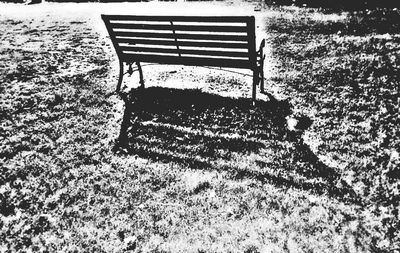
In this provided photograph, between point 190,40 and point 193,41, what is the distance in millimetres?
79

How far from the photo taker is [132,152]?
398 cm

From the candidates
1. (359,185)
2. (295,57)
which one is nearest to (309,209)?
(359,185)

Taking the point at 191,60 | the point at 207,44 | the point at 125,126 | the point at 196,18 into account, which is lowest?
the point at 125,126

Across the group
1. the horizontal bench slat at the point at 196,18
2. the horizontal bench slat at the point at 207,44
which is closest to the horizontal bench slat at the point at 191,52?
the horizontal bench slat at the point at 207,44

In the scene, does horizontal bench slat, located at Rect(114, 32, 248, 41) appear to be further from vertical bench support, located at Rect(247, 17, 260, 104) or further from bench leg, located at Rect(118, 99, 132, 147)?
bench leg, located at Rect(118, 99, 132, 147)

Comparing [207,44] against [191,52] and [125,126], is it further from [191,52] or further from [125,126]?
[125,126]

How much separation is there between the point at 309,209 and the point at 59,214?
8.18ft

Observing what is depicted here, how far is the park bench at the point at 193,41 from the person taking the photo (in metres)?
4.04

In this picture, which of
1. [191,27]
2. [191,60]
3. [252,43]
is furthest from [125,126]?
[252,43]

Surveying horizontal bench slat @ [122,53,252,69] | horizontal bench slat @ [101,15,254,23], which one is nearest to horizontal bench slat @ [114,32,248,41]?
horizontal bench slat @ [101,15,254,23]

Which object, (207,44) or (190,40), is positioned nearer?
(207,44)

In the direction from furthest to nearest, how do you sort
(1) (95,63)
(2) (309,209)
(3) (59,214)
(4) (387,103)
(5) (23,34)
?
(5) (23,34) → (1) (95,63) → (4) (387,103) → (3) (59,214) → (2) (309,209)

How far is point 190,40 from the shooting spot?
14.5 ft

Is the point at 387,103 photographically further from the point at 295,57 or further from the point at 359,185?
the point at 295,57
